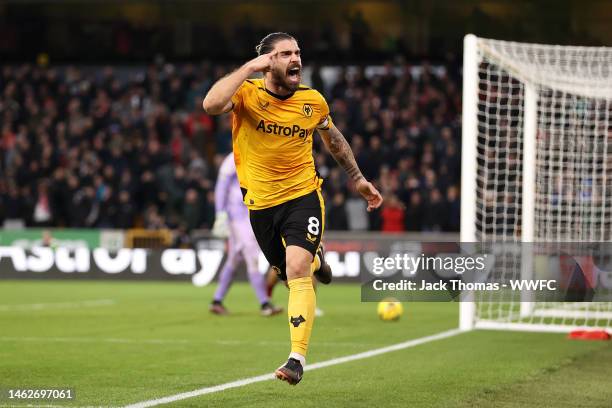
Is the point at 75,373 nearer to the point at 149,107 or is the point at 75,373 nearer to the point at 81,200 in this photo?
the point at 81,200

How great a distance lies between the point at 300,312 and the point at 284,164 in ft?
3.30

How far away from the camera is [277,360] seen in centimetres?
910

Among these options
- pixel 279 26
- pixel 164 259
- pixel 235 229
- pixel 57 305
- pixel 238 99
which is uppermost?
pixel 279 26

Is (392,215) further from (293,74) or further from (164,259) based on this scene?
(293,74)

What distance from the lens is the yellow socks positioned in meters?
6.55

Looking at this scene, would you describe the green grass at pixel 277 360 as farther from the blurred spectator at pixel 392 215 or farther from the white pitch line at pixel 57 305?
the blurred spectator at pixel 392 215

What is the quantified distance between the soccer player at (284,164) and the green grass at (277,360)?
84 cm

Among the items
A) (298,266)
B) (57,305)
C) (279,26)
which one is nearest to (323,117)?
(298,266)

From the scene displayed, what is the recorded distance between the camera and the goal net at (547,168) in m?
13.3

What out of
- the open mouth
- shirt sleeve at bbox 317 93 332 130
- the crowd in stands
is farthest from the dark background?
the open mouth

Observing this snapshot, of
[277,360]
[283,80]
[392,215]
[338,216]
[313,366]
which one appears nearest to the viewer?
[283,80]

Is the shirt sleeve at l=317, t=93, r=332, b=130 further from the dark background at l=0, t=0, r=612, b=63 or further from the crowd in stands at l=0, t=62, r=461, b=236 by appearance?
the dark background at l=0, t=0, r=612, b=63

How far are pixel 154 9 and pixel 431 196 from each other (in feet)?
43.8

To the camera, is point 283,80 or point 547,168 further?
point 547,168
